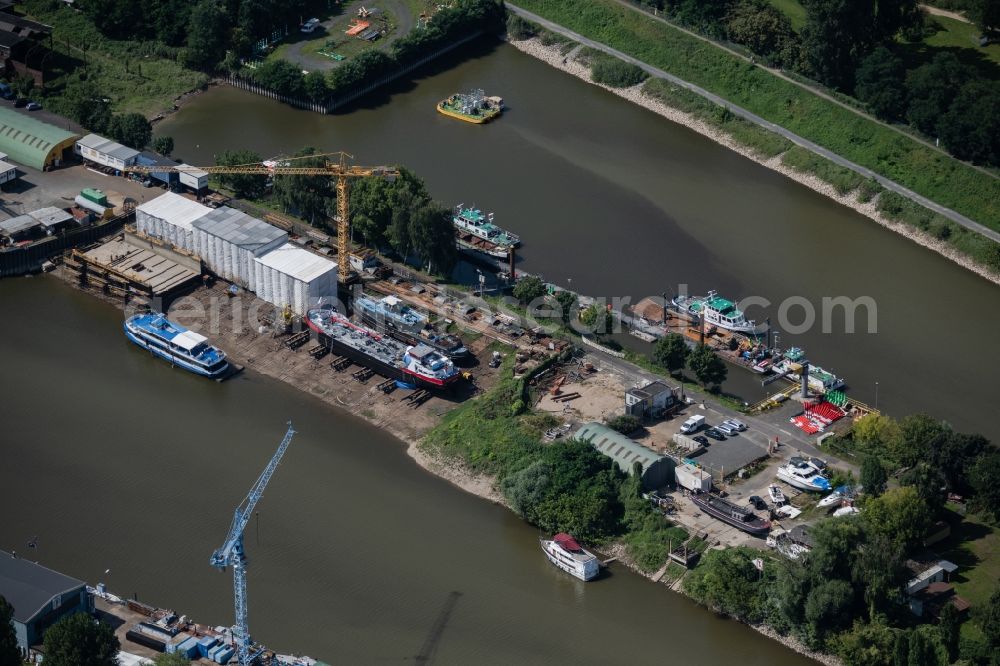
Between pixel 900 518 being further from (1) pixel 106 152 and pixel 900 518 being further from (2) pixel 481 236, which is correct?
(1) pixel 106 152

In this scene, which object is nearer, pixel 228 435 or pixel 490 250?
pixel 228 435

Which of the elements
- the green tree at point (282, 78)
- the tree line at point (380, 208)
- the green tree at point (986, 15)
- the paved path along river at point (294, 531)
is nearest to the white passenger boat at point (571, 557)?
the paved path along river at point (294, 531)

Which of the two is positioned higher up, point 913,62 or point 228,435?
point 913,62

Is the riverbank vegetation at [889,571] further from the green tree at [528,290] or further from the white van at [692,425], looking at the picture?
the green tree at [528,290]

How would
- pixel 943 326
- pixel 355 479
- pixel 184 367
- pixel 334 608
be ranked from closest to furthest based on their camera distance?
pixel 334 608 → pixel 355 479 → pixel 184 367 → pixel 943 326

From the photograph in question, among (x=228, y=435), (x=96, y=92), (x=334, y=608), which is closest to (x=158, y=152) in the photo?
(x=96, y=92)

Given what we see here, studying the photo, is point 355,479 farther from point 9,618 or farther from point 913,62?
point 913,62

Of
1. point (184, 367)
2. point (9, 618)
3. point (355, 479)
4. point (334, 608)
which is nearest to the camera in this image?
point (9, 618)
